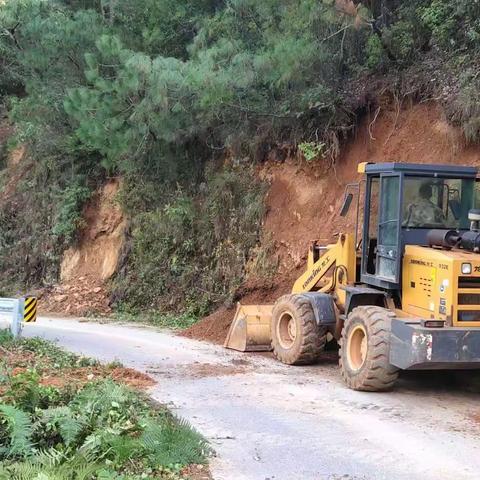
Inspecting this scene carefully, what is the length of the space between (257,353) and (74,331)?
5088 mm

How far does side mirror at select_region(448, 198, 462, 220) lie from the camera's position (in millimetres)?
10094

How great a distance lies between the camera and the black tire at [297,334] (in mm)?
11227

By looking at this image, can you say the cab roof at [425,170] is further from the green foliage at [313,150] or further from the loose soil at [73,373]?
the green foliage at [313,150]

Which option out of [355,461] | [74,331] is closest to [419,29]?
[74,331]

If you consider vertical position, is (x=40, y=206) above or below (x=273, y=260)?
above

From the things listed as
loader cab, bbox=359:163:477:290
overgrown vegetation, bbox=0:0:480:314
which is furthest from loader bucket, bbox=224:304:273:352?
overgrown vegetation, bbox=0:0:480:314

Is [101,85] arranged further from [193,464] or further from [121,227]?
[193,464]

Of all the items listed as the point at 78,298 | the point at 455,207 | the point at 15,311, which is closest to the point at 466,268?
the point at 455,207

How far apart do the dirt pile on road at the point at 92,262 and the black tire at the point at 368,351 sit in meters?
11.5

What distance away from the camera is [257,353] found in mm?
12641

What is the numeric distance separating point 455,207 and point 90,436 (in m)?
6.25

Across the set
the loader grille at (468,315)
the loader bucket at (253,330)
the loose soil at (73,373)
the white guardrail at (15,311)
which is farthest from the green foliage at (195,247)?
the loader grille at (468,315)

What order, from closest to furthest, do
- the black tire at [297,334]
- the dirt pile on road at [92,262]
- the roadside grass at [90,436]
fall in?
1. the roadside grass at [90,436]
2. the black tire at [297,334]
3. the dirt pile on road at [92,262]

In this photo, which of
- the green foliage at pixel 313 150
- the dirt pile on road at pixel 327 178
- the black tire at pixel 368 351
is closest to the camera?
the black tire at pixel 368 351
